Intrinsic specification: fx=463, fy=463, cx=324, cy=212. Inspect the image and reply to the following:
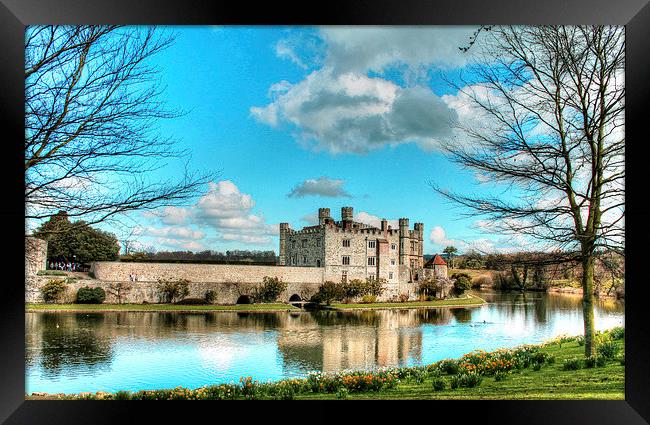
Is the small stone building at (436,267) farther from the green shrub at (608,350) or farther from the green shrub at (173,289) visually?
the green shrub at (173,289)

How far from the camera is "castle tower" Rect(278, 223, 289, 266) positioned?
7.69 metres

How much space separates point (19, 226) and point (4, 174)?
0.47 metres

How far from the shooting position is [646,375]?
4.09m

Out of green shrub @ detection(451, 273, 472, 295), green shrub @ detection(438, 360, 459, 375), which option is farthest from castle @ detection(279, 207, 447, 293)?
green shrub @ detection(438, 360, 459, 375)

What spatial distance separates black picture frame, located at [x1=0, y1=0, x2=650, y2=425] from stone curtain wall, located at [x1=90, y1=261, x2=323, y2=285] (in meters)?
4.80

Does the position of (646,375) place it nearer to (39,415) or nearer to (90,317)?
(39,415)

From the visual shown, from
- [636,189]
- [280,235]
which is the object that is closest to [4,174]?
[280,235]

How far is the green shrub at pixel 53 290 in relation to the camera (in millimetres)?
7984

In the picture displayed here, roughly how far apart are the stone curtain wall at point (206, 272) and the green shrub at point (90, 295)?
0.26m

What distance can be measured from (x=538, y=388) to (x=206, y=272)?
6624 mm

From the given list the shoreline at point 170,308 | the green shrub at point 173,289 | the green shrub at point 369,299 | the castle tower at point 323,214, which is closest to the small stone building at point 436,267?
the green shrub at point 369,299

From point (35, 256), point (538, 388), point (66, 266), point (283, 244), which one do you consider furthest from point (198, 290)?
point (538, 388)
